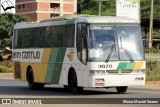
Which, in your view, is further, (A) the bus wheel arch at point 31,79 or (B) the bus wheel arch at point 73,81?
(A) the bus wheel arch at point 31,79

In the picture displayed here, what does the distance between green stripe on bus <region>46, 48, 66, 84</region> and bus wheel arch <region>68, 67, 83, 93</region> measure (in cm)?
97

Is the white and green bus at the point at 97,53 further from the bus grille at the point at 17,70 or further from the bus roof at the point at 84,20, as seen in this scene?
the bus grille at the point at 17,70

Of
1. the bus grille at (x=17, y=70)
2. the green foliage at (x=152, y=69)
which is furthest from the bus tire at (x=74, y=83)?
the green foliage at (x=152, y=69)

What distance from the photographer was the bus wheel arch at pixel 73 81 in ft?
80.7

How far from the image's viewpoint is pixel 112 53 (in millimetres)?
23781

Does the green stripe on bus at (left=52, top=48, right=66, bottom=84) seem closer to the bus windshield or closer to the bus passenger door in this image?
the bus passenger door

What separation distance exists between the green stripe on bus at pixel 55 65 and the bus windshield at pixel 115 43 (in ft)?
7.30

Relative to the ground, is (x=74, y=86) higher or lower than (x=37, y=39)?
lower

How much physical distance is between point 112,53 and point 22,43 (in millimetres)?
7772

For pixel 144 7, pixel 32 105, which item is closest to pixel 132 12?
pixel 32 105

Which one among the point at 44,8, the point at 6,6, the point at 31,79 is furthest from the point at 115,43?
the point at 44,8

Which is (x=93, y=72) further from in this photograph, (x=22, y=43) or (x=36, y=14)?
(x=36, y=14)

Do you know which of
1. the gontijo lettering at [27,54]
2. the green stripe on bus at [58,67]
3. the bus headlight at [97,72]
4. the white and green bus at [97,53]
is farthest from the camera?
the gontijo lettering at [27,54]

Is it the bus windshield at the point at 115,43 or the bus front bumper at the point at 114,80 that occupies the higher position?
the bus windshield at the point at 115,43
